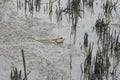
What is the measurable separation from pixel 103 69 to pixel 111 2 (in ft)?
5.94

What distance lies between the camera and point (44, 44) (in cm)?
399

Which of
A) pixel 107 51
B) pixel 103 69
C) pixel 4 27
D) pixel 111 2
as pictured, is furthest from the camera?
pixel 111 2

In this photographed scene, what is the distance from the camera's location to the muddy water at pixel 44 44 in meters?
3.47

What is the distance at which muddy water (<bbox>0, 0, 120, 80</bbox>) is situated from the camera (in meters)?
3.47

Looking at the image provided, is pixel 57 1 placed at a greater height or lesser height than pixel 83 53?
greater

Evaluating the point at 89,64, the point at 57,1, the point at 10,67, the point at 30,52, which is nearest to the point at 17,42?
the point at 30,52

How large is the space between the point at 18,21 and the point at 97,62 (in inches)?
59.4

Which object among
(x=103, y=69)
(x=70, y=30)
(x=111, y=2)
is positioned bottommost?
(x=103, y=69)

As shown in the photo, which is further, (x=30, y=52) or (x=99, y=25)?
(x=99, y=25)

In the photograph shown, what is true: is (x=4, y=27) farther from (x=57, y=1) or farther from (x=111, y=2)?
(x=111, y=2)

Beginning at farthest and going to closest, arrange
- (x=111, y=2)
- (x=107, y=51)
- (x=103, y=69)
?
(x=111, y=2) < (x=107, y=51) < (x=103, y=69)

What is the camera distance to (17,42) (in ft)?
13.1

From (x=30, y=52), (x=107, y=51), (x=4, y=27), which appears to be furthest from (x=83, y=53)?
(x=4, y=27)

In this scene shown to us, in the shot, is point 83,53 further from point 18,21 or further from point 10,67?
point 18,21
